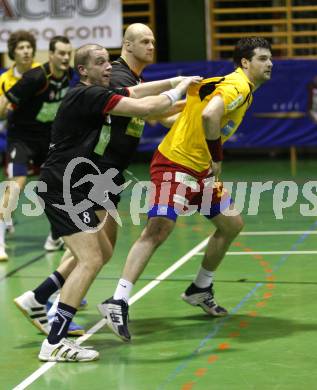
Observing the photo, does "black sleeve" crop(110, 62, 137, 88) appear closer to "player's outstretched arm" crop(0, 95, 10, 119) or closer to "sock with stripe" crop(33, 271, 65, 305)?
"sock with stripe" crop(33, 271, 65, 305)

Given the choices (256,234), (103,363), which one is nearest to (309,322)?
(103,363)

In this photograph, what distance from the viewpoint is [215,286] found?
897cm

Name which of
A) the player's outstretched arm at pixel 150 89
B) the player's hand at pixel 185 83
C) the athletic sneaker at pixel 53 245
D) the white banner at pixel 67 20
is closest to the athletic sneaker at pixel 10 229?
the athletic sneaker at pixel 53 245

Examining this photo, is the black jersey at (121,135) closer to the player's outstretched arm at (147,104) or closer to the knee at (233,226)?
the player's outstretched arm at (147,104)

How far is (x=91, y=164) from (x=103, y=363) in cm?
139

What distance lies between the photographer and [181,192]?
24.9 feet

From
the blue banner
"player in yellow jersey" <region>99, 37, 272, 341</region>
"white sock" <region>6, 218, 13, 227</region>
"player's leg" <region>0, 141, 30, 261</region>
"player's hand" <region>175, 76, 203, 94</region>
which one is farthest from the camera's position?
the blue banner

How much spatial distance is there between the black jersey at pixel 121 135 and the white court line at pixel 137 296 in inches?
Answer: 50.3

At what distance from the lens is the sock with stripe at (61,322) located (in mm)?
6789

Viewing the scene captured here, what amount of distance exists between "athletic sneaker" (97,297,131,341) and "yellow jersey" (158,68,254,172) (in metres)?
1.19

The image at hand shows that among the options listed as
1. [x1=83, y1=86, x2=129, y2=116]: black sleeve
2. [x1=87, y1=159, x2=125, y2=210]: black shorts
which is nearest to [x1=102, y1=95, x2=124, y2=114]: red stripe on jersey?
[x1=83, y1=86, x2=129, y2=116]: black sleeve

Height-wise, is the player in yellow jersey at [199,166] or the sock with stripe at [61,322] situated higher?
the player in yellow jersey at [199,166]

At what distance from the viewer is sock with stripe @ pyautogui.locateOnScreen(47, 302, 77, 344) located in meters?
6.79

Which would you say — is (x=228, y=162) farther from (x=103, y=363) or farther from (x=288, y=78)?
(x=103, y=363)
